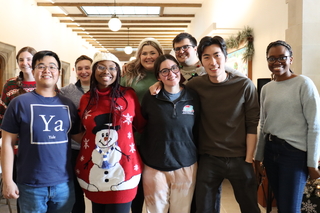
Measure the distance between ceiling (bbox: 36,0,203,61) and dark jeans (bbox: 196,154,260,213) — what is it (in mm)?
5444

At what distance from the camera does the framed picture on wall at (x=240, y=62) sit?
3.65 metres

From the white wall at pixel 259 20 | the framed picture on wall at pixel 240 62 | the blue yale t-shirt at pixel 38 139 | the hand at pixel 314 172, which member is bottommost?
the hand at pixel 314 172

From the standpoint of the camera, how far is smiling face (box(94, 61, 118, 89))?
161 centimetres

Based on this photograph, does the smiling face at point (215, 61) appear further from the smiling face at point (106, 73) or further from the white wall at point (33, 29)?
the white wall at point (33, 29)

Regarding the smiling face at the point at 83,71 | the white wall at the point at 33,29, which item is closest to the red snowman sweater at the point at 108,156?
the smiling face at the point at 83,71

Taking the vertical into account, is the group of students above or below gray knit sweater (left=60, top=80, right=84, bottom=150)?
below

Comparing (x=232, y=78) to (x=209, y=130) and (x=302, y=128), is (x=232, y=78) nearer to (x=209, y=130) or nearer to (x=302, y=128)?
(x=209, y=130)

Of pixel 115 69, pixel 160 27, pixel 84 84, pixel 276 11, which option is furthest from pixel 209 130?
pixel 160 27

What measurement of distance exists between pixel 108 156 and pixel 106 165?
53 mm

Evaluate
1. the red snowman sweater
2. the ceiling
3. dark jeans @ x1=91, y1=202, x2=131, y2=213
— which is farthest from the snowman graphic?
the ceiling

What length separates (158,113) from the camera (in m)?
1.63

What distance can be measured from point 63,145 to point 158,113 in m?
0.61

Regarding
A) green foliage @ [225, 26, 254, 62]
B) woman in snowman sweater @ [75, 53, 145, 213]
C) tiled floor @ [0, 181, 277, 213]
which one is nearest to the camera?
woman in snowman sweater @ [75, 53, 145, 213]

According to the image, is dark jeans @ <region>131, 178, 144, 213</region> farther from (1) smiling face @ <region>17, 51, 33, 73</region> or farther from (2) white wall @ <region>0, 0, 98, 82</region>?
(2) white wall @ <region>0, 0, 98, 82</region>
